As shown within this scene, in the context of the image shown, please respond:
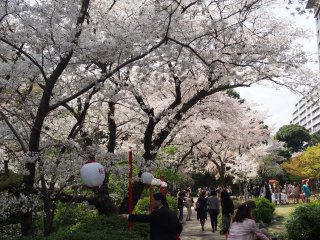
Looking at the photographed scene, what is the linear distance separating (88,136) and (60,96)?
Result: 197 centimetres

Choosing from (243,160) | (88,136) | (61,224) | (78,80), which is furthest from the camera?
(243,160)

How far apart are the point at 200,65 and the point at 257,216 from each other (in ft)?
20.0

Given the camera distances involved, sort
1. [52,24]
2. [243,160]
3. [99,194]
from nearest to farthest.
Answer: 1. [52,24]
2. [99,194]
3. [243,160]

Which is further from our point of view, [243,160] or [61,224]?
[243,160]

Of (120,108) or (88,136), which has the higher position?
(120,108)

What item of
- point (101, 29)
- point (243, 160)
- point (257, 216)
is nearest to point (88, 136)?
point (101, 29)

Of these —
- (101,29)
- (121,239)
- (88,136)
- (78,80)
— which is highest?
(101,29)

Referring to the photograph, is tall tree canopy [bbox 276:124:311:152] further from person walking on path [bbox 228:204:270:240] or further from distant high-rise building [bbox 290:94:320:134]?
person walking on path [bbox 228:204:270:240]

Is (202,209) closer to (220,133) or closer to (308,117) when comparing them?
(220,133)

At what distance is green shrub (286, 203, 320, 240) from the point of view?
383 inches

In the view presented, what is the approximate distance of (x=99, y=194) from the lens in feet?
36.2

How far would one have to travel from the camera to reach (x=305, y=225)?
981 cm

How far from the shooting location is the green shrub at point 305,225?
9.73 meters

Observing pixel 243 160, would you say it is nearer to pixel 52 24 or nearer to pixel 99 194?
pixel 99 194
